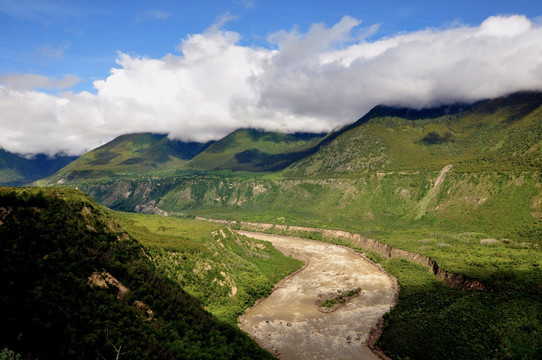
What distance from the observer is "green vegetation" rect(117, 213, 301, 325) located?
91500mm

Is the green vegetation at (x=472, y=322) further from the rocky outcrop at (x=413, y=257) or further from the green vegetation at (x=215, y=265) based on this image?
the green vegetation at (x=215, y=265)

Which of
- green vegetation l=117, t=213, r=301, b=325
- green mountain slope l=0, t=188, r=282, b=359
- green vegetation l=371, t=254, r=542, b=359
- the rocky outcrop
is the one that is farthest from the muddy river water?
green mountain slope l=0, t=188, r=282, b=359

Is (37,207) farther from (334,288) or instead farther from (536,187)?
(536,187)

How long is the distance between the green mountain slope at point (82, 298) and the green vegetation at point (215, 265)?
18.3 meters

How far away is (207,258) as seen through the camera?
344 feet

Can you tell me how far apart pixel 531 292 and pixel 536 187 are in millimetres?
103214

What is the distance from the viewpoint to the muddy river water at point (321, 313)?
266 ft

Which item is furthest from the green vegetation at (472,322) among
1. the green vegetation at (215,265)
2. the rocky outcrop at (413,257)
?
the green vegetation at (215,265)

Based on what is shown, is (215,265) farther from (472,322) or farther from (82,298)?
(472,322)

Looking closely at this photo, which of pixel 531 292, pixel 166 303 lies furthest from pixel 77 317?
pixel 531 292

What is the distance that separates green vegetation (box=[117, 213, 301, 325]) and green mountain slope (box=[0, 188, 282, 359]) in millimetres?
18333

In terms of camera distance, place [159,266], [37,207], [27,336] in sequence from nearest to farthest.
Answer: [27,336], [37,207], [159,266]

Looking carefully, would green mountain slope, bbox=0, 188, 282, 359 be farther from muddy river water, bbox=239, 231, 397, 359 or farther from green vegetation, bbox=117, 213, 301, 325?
green vegetation, bbox=117, 213, 301, 325

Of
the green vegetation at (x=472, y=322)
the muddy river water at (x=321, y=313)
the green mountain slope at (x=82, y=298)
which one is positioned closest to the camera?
the green mountain slope at (x=82, y=298)
